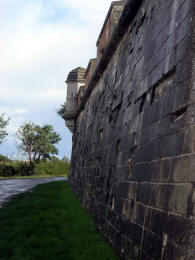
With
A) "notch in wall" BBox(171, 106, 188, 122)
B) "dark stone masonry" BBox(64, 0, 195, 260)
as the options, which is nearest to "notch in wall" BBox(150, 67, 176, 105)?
"dark stone masonry" BBox(64, 0, 195, 260)

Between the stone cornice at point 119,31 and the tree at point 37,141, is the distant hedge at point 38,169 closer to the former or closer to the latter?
the tree at point 37,141

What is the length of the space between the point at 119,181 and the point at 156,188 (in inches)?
77.7

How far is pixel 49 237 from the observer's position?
5.86 m

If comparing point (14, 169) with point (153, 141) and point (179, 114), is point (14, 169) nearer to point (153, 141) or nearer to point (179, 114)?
point (153, 141)

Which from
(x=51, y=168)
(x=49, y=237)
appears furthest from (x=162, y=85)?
(x=51, y=168)

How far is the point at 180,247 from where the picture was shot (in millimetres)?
2877

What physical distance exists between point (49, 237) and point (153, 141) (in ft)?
9.82

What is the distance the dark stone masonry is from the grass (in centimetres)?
35

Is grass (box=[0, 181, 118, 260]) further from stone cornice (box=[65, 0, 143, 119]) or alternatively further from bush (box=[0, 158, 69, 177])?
bush (box=[0, 158, 69, 177])

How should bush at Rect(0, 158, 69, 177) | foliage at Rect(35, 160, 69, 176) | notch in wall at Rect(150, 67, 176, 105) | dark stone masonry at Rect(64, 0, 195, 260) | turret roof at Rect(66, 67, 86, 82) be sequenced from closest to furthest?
dark stone masonry at Rect(64, 0, 195, 260), notch in wall at Rect(150, 67, 176, 105), turret roof at Rect(66, 67, 86, 82), bush at Rect(0, 158, 69, 177), foliage at Rect(35, 160, 69, 176)

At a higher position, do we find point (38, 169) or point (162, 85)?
point (162, 85)

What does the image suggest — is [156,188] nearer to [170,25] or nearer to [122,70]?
[170,25]

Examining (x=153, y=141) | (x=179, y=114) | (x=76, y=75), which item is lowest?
(x=153, y=141)

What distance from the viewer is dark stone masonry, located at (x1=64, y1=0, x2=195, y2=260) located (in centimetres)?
314
